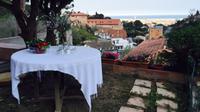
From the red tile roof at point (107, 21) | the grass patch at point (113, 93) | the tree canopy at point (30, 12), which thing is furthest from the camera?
the red tile roof at point (107, 21)

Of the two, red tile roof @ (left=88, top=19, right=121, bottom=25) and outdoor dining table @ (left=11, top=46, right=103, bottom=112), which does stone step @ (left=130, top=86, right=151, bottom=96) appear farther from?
red tile roof @ (left=88, top=19, right=121, bottom=25)

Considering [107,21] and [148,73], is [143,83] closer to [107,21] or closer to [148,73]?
[148,73]

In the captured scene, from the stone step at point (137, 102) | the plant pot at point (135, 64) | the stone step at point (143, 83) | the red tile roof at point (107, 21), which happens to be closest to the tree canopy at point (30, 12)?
the plant pot at point (135, 64)

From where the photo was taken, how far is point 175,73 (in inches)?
192

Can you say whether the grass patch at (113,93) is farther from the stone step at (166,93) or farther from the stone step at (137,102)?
the stone step at (166,93)

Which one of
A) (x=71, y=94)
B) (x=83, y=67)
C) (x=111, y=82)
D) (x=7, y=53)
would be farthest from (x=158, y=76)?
(x=7, y=53)

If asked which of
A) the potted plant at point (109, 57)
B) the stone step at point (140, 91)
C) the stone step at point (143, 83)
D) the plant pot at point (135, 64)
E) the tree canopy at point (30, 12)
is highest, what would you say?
the tree canopy at point (30, 12)

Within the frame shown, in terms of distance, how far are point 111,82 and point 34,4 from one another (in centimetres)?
186

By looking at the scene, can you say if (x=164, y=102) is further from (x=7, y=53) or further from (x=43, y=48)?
(x=7, y=53)

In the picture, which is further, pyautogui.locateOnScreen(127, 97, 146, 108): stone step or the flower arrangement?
pyautogui.locateOnScreen(127, 97, 146, 108): stone step

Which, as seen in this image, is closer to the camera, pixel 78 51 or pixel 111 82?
pixel 78 51

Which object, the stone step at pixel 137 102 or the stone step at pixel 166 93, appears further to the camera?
the stone step at pixel 166 93

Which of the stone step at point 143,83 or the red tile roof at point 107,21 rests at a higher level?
the red tile roof at point 107,21

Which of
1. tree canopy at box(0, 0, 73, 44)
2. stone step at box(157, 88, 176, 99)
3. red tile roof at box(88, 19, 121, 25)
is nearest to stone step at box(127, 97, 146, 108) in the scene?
stone step at box(157, 88, 176, 99)
